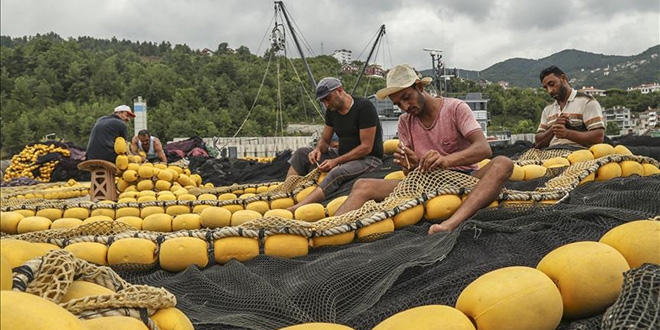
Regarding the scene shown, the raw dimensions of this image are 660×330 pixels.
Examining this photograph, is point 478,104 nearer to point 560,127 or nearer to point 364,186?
point 560,127

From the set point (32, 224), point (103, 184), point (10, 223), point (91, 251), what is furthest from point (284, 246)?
point (103, 184)

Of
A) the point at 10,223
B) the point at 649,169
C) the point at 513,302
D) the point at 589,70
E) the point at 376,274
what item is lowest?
the point at 10,223

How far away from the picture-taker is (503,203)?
9.93 feet

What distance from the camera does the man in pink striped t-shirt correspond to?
325 cm

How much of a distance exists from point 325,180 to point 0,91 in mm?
59273

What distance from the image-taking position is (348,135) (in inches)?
198

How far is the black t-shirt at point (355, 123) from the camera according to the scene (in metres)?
4.86

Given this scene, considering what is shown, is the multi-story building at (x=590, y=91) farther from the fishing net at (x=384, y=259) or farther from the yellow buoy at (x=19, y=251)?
the yellow buoy at (x=19, y=251)

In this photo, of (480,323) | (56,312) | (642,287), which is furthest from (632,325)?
(56,312)

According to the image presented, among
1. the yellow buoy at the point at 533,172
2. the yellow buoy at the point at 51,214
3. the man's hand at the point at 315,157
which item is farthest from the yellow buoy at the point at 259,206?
the yellow buoy at the point at 533,172

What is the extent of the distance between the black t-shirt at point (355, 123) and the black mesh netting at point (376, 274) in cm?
237

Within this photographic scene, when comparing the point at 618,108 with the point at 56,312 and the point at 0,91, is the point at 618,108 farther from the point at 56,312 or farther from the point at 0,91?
the point at 56,312

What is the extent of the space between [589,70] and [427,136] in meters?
139

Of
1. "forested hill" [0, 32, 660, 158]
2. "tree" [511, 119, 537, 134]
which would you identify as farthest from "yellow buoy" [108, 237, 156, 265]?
"tree" [511, 119, 537, 134]
